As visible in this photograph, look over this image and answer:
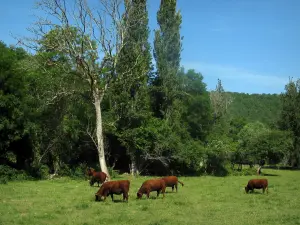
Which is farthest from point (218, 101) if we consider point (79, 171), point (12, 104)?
point (12, 104)

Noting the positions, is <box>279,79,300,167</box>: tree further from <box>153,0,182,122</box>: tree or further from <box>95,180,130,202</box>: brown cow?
<box>95,180,130,202</box>: brown cow

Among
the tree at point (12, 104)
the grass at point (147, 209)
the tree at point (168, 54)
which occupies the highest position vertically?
the tree at point (168, 54)

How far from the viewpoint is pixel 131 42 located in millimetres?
35562

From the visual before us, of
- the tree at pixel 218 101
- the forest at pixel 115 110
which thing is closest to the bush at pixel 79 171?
the forest at pixel 115 110

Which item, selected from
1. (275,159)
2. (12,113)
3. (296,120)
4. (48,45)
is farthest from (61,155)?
(296,120)

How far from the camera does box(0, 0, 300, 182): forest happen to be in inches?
1137

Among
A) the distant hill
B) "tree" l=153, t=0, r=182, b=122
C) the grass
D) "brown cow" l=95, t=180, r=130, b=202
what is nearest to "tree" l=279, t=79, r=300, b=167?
"tree" l=153, t=0, r=182, b=122

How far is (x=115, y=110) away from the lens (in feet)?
119

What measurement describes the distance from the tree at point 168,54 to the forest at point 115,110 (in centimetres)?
11

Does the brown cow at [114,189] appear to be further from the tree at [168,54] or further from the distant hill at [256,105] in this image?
the distant hill at [256,105]

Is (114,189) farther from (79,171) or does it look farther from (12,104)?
(79,171)

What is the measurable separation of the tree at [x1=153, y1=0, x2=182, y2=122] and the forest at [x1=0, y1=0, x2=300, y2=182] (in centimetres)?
11

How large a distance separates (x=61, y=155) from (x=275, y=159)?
95.2 feet

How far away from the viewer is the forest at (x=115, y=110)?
28.9 metres
